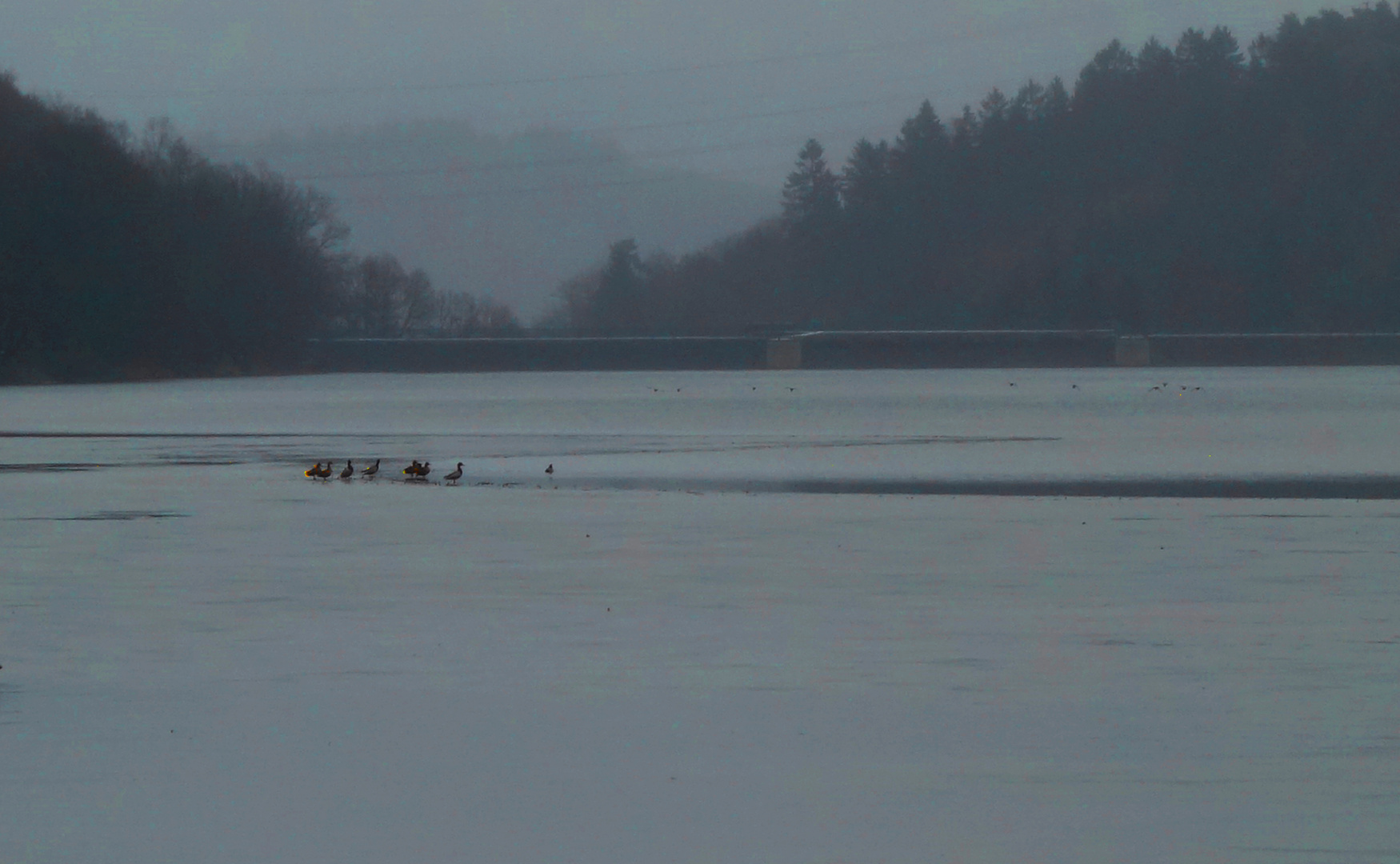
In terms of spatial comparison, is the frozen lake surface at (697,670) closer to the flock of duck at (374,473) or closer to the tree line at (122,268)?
the flock of duck at (374,473)

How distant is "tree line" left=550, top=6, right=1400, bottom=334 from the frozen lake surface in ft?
390

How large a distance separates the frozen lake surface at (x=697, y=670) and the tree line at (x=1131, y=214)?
390ft

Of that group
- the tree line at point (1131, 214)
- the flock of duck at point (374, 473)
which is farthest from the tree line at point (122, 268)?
the flock of duck at point (374, 473)

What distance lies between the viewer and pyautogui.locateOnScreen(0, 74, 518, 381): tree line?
77500 mm

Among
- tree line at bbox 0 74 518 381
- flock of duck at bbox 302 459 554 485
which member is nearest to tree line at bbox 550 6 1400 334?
tree line at bbox 0 74 518 381

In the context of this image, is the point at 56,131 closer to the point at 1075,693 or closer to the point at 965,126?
the point at 1075,693

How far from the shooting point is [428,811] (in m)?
6.77

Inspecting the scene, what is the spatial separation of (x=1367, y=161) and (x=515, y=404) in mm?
114927

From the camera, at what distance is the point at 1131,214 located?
157 metres

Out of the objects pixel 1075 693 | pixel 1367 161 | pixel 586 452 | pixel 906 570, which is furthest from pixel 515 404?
pixel 1367 161

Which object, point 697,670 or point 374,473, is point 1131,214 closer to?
point 374,473

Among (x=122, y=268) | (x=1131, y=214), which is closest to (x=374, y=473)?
(x=122, y=268)

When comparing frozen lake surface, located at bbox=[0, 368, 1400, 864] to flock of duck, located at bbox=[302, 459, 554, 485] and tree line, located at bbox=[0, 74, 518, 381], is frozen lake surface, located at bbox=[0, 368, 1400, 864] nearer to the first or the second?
flock of duck, located at bbox=[302, 459, 554, 485]

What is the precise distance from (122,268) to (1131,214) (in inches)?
3637
